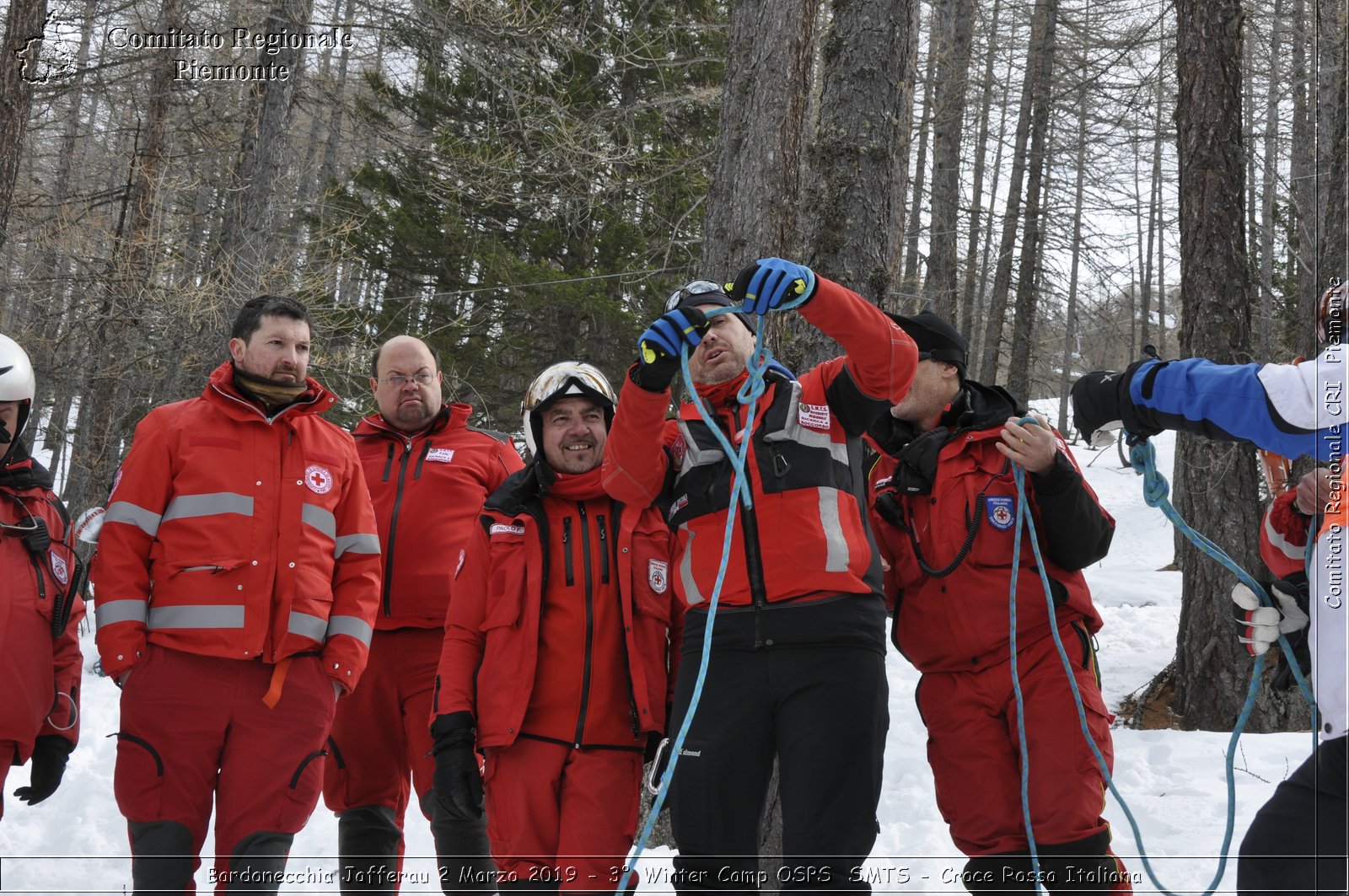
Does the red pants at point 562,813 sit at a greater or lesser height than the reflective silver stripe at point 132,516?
lesser

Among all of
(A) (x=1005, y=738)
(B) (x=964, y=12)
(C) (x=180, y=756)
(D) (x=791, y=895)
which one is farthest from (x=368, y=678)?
(B) (x=964, y=12)

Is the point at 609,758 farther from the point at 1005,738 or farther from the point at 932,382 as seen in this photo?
the point at 932,382

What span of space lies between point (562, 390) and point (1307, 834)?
243 cm

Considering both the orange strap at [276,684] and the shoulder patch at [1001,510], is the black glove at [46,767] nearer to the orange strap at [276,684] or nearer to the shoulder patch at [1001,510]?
the orange strap at [276,684]

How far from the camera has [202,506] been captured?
332 centimetres

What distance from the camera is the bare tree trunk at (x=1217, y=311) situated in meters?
6.31

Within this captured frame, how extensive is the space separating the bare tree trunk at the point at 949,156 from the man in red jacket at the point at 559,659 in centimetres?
1097

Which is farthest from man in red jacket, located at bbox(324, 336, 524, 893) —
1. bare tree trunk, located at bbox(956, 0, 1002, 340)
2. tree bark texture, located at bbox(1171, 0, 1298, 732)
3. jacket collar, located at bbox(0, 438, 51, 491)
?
bare tree trunk, located at bbox(956, 0, 1002, 340)

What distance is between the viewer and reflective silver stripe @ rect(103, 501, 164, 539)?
3273 mm

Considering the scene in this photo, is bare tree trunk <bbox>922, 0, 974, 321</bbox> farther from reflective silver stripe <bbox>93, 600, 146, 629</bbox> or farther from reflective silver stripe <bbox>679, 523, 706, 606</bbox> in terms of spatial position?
reflective silver stripe <bbox>93, 600, 146, 629</bbox>

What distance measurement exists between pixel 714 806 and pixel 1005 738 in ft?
3.20

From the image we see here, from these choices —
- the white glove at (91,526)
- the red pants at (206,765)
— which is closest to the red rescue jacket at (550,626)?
the red pants at (206,765)

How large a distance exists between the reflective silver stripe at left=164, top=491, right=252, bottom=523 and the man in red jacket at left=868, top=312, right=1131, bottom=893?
216 cm

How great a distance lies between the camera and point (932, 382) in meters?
3.49
